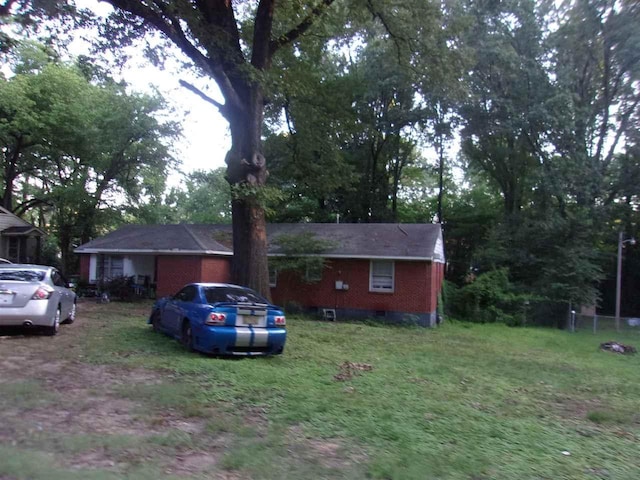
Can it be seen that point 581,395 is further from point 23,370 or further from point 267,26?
point 267,26

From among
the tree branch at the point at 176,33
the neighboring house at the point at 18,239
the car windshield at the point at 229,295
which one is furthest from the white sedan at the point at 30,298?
the neighboring house at the point at 18,239

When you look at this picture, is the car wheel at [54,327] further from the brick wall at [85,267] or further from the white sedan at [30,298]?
the brick wall at [85,267]

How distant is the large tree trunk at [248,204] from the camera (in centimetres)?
1438

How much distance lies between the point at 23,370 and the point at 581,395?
8.59 m

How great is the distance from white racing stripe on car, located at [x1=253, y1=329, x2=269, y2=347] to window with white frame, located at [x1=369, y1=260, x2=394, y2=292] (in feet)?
38.5

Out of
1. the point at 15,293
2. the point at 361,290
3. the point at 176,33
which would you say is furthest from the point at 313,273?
the point at 15,293

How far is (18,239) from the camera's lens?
94.4 feet

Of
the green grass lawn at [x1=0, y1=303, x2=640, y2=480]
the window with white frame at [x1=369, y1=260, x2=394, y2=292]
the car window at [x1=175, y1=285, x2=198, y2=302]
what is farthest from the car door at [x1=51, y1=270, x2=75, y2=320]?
the window with white frame at [x1=369, y1=260, x2=394, y2=292]

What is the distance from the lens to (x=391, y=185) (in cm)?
3606

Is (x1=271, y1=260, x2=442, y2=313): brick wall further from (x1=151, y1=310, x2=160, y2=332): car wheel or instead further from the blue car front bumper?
the blue car front bumper

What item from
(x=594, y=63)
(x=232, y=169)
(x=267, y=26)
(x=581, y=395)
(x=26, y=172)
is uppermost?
(x=594, y=63)

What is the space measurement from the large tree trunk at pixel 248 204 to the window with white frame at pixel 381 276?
24.1ft

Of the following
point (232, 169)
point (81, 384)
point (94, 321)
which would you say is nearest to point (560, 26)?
point (232, 169)

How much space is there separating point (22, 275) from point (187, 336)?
3646 mm
